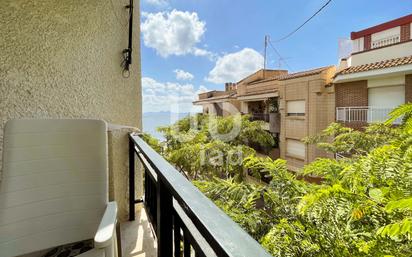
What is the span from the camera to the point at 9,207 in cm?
125

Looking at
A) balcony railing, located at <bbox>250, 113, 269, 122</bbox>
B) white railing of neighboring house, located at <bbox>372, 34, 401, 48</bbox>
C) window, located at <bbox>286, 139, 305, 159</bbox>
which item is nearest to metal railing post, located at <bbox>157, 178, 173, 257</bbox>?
window, located at <bbox>286, 139, 305, 159</bbox>

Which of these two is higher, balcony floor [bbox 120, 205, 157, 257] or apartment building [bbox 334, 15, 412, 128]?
apartment building [bbox 334, 15, 412, 128]

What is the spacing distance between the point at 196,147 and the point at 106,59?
462cm

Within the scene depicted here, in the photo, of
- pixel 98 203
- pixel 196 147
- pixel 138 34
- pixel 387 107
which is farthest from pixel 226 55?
pixel 98 203

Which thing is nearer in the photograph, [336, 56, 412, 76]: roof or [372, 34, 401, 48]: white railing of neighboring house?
[336, 56, 412, 76]: roof

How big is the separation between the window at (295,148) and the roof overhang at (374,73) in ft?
11.2

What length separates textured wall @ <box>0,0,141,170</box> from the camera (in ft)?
5.07

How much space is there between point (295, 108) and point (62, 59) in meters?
11.7

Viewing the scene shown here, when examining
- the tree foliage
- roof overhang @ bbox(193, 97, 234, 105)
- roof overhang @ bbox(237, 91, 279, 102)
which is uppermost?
roof overhang @ bbox(193, 97, 234, 105)

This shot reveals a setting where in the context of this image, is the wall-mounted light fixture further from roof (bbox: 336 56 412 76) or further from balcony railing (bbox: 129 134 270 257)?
roof (bbox: 336 56 412 76)

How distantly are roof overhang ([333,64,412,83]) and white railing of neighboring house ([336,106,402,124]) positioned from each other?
119 cm

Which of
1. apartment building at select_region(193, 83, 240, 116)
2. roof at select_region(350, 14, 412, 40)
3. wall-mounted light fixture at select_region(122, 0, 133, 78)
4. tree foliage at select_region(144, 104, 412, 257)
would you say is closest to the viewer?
tree foliage at select_region(144, 104, 412, 257)

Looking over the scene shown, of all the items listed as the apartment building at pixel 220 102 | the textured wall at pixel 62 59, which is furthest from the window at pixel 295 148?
the textured wall at pixel 62 59

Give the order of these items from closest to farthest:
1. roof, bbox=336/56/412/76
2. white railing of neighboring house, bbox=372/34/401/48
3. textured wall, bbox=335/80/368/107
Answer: roof, bbox=336/56/412/76 → textured wall, bbox=335/80/368/107 → white railing of neighboring house, bbox=372/34/401/48
